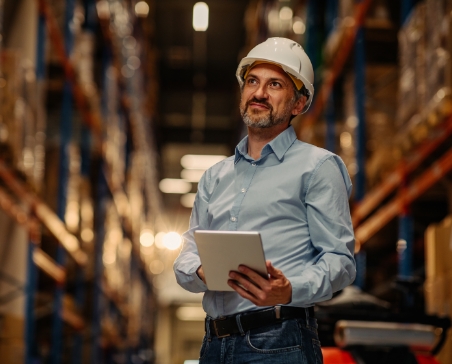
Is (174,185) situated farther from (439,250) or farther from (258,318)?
(258,318)

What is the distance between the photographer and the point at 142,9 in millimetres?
16656

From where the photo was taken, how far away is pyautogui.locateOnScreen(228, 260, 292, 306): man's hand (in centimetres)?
224

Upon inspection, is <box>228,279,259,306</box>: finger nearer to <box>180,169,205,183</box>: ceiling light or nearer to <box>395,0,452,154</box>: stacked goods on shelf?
<box>395,0,452,154</box>: stacked goods on shelf

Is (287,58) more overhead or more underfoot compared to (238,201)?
more overhead

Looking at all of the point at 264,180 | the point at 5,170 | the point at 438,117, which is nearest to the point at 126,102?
the point at 5,170

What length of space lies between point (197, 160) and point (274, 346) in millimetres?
22753

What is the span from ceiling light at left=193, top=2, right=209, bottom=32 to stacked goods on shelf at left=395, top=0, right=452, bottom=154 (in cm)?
1170

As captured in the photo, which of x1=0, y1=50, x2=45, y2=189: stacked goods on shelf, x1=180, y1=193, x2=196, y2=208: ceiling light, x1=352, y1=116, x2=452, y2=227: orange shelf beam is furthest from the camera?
x1=180, y1=193, x2=196, y2=208: ceiling light

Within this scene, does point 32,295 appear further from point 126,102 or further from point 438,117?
point 126,102

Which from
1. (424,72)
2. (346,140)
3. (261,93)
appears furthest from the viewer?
(346,140)

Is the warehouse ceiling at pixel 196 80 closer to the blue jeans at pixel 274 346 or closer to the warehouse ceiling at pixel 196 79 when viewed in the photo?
the warehouse ceiling at pixel 196 79

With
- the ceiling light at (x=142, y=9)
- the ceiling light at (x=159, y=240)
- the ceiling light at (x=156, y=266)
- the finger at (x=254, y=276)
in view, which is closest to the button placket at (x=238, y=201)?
the finger at (x=254, y=276)

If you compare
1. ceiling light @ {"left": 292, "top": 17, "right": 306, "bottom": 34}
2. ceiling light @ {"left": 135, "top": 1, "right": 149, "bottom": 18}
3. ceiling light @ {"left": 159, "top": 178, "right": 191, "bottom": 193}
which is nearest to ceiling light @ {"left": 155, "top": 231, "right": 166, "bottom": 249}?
ceiling light @ {"left": 159, "top": 178, "right": 191, "bottom": 193}

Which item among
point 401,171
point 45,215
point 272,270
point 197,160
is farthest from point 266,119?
point 197,160
